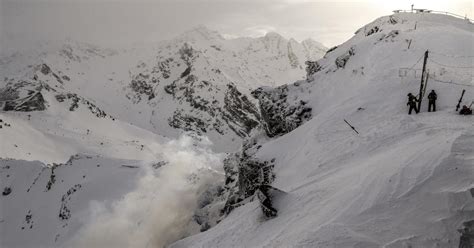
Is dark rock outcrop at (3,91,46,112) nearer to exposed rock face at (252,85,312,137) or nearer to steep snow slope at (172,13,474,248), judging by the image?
exposed rock face at (252,85,312,137)

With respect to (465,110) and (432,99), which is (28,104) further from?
(465,110)

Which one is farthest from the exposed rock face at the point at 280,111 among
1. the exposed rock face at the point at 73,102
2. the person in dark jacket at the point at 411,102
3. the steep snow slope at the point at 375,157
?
the exposed rock face at the point at 73,102

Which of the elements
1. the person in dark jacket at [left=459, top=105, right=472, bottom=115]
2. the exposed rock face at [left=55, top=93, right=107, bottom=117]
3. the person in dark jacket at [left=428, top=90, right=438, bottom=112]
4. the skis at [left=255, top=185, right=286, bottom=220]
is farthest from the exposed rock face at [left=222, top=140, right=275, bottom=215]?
the exposed rock face at [left=55, top=93, right=107, bottom=117]

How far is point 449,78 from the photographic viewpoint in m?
23.8

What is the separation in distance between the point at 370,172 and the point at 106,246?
88.6ft

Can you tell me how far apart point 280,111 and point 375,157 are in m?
14.6

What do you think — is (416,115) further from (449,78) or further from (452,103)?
(449,78)

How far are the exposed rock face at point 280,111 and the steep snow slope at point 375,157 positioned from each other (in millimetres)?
232

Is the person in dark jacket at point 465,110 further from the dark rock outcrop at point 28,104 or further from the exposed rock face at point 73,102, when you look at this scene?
the dark rock outcrop at point 28,104

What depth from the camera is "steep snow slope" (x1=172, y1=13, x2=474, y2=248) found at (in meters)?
13.1

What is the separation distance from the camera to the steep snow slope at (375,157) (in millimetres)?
13062

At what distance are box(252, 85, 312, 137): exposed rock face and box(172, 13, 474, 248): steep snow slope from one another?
232 mm

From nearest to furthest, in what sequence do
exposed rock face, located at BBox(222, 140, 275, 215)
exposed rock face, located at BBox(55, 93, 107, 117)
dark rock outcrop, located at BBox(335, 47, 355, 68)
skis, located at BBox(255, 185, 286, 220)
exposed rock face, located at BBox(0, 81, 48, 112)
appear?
skis, located at BBox(255, 185, 286, 220) → exposed rock face, located at BBox(222, 140, 275, 215) → dark rock outcrop, located at BBox(335, 47, 355, 68) → exposed rock face, located at BBox(0, 81, 48, 112) → exposed rock face, located at BBox(55, 93, 107, 117)

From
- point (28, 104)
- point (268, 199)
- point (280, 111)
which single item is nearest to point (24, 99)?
point (28, 104)
